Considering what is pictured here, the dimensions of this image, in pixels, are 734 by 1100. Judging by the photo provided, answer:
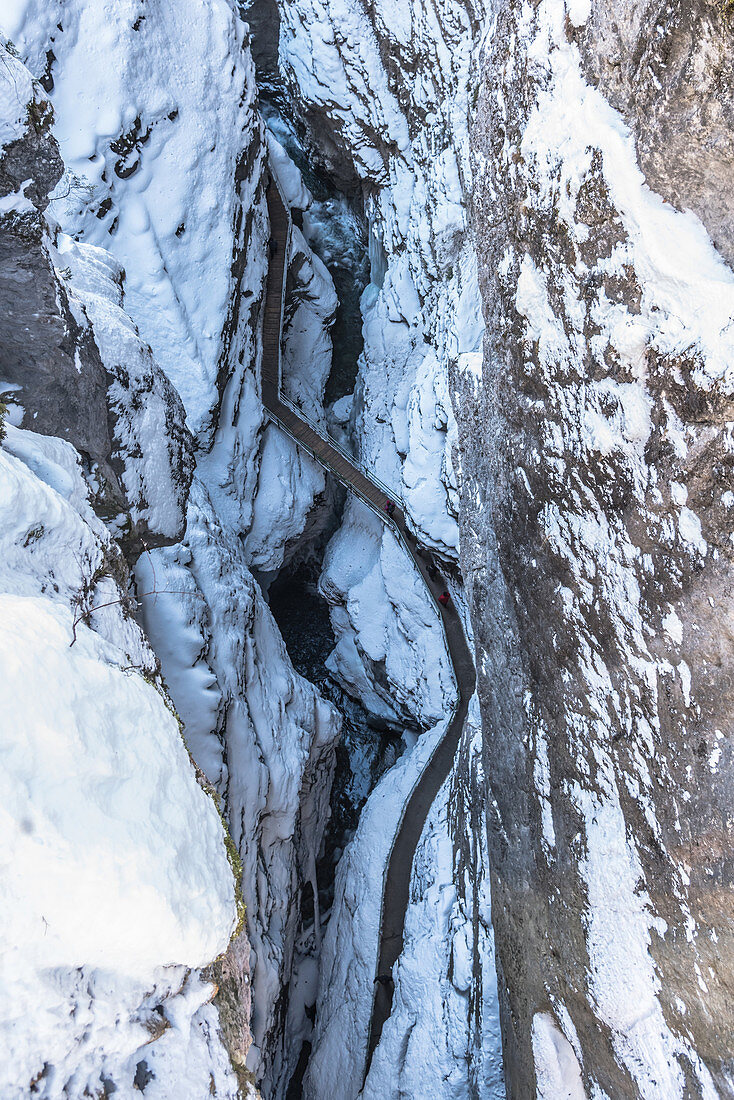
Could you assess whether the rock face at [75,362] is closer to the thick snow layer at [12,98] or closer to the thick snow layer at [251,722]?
the thick snow layer at [12,98]

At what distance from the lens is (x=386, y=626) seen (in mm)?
11453

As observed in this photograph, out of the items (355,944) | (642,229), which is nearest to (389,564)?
(355,944)

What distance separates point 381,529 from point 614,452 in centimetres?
802

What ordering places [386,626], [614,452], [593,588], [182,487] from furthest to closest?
[386,626] → [182,487] → [593,588] → [614,452]

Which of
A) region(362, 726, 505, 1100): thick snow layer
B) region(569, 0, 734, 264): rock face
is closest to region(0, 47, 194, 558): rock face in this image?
region(569, 0, 734, 264): rock face

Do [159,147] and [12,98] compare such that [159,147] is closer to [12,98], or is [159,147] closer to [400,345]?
[400,345]

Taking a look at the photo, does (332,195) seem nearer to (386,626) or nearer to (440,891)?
(386,626)

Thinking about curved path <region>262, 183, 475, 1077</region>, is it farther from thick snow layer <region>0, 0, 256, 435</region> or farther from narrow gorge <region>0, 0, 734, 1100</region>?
thick snow layer <region>0, 0, 256, 435</region>

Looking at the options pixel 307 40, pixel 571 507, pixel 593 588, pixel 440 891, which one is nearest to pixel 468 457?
pixel 571 507

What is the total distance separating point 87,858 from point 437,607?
807cm

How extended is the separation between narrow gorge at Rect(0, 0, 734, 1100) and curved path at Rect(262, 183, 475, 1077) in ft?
0.24

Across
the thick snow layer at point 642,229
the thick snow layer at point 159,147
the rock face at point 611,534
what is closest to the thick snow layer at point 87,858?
the rock face at point 611,534

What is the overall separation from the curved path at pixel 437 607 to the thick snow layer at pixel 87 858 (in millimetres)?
6106

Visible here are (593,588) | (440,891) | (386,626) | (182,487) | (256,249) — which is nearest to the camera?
(593,588)
